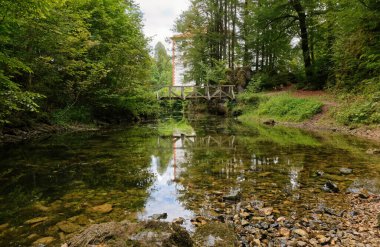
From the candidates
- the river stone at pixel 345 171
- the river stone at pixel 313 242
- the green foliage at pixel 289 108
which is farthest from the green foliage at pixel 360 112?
the river stone at pixel 313 242

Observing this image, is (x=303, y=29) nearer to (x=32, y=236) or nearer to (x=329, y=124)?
(x=329, y=124)

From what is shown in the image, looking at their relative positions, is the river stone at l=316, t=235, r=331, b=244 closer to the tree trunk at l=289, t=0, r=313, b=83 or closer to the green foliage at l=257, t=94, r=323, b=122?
the green foliage at l=257, t=94, r=323, b=122

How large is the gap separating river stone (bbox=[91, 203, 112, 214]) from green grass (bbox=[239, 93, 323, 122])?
13171 millimetres

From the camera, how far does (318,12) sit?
19.7 metres

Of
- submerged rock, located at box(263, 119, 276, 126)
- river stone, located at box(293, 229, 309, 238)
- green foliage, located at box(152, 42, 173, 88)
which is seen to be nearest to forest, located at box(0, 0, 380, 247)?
river stone, located at box(293, 229, 309, 238)

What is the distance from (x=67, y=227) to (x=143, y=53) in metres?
16.4

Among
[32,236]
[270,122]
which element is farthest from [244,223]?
[270,122]

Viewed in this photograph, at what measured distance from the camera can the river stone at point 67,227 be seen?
3020mm

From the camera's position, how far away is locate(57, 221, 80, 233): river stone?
3020 millimetres

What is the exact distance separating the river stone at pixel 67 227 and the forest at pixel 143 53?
497cm

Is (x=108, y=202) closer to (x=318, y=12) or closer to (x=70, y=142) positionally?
(x=70, y=142)

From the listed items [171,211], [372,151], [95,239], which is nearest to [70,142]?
[171,211]

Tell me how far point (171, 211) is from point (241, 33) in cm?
2622

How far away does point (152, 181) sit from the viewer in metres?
4.93
